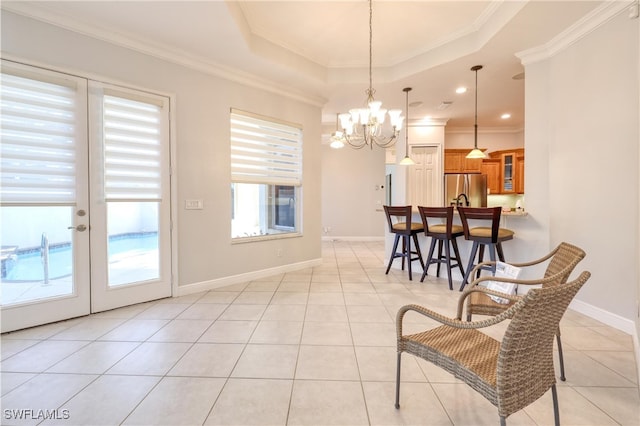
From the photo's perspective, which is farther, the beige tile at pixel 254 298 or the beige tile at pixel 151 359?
the beige tile at pixel 254 298

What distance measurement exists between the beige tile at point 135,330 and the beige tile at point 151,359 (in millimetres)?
180

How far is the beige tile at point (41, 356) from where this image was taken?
1957 mm

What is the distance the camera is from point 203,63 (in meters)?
3.49

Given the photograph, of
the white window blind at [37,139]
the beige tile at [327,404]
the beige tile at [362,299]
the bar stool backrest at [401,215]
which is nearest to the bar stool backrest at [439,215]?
the bar stool backrest at [401,215]

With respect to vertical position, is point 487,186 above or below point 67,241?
above

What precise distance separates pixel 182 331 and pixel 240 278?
1.46 metres

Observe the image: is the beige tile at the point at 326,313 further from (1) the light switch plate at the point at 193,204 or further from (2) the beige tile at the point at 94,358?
(1) the light switch plate at the point at 193,204

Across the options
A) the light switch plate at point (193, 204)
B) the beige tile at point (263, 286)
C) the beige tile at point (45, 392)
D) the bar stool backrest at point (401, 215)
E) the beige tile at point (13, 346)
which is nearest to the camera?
the beige tile at point (45, 392)

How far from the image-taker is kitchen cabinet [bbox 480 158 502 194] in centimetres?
649

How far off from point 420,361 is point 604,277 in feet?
6.95

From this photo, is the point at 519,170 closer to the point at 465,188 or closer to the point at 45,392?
the point at 465,188

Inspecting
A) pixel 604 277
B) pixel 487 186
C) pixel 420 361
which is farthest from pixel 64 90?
Result: pixel 487 186

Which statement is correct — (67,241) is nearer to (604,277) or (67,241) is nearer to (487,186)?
(604,277)

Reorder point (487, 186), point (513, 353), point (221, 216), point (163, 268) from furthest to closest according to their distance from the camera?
point (487, 186)
point (221, 216)
point (163, 268)
point (513, 353)
